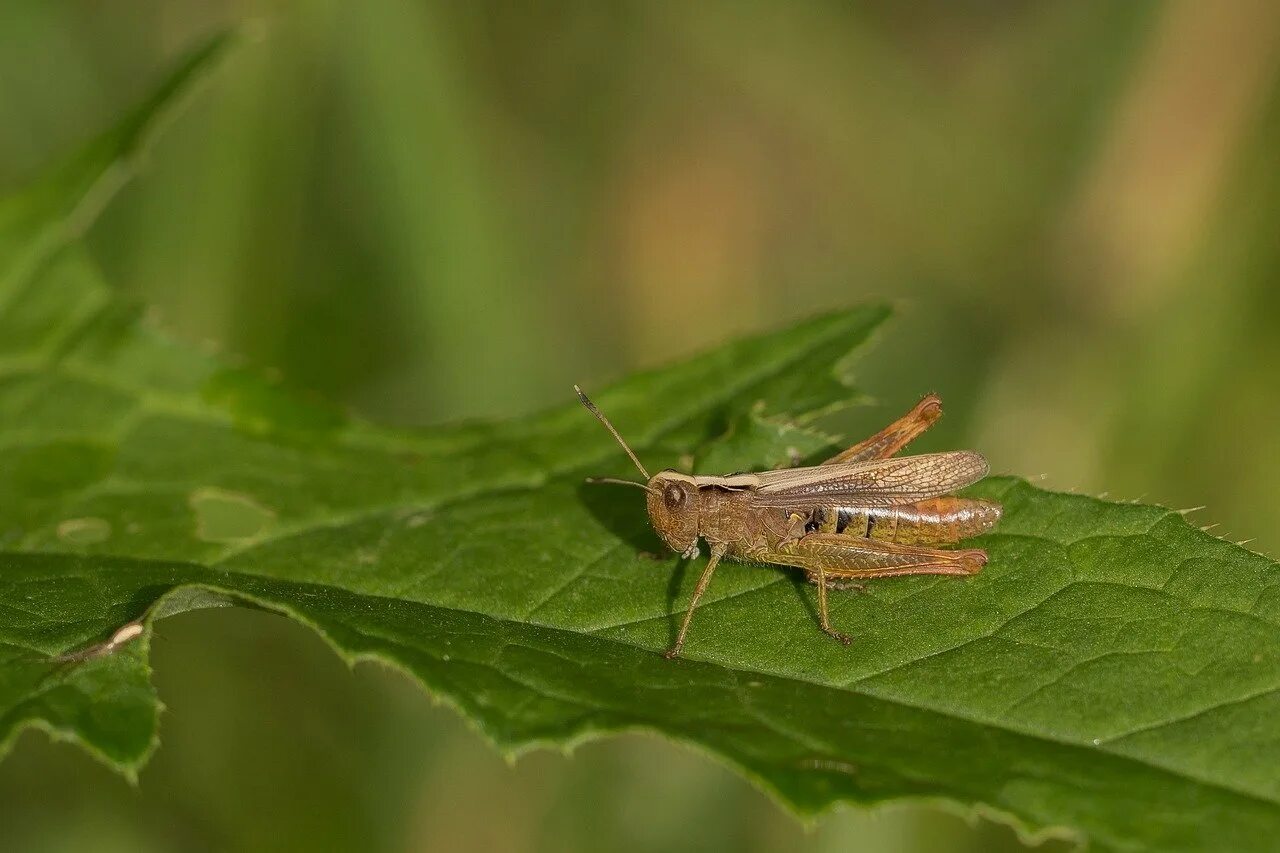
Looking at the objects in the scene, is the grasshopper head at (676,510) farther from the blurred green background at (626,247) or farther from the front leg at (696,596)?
the blurred green background at (626,247)

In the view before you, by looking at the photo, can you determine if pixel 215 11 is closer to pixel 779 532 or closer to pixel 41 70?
pixel 41 70

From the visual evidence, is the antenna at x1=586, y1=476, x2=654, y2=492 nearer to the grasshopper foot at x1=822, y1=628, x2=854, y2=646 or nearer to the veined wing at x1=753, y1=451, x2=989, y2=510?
the veined wing at x1=753, y1=451, x2=989, y2=510

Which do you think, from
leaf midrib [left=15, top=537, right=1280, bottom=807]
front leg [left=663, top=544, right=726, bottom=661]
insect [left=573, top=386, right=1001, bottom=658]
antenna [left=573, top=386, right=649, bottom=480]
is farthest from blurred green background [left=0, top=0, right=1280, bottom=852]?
leaf midrib [left=15, top=537, right=1280, bottom=807]

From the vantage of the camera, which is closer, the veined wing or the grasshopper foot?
the grasshopper foot

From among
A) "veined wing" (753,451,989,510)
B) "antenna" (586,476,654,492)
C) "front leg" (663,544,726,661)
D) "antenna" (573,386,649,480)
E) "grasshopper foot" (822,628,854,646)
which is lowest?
"grasshopper foot" (822,628,854,646)

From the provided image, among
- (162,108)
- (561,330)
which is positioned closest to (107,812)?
(162,108)

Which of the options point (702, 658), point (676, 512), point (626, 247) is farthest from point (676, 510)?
point (626, 247)

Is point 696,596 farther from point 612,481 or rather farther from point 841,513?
point 841,513
